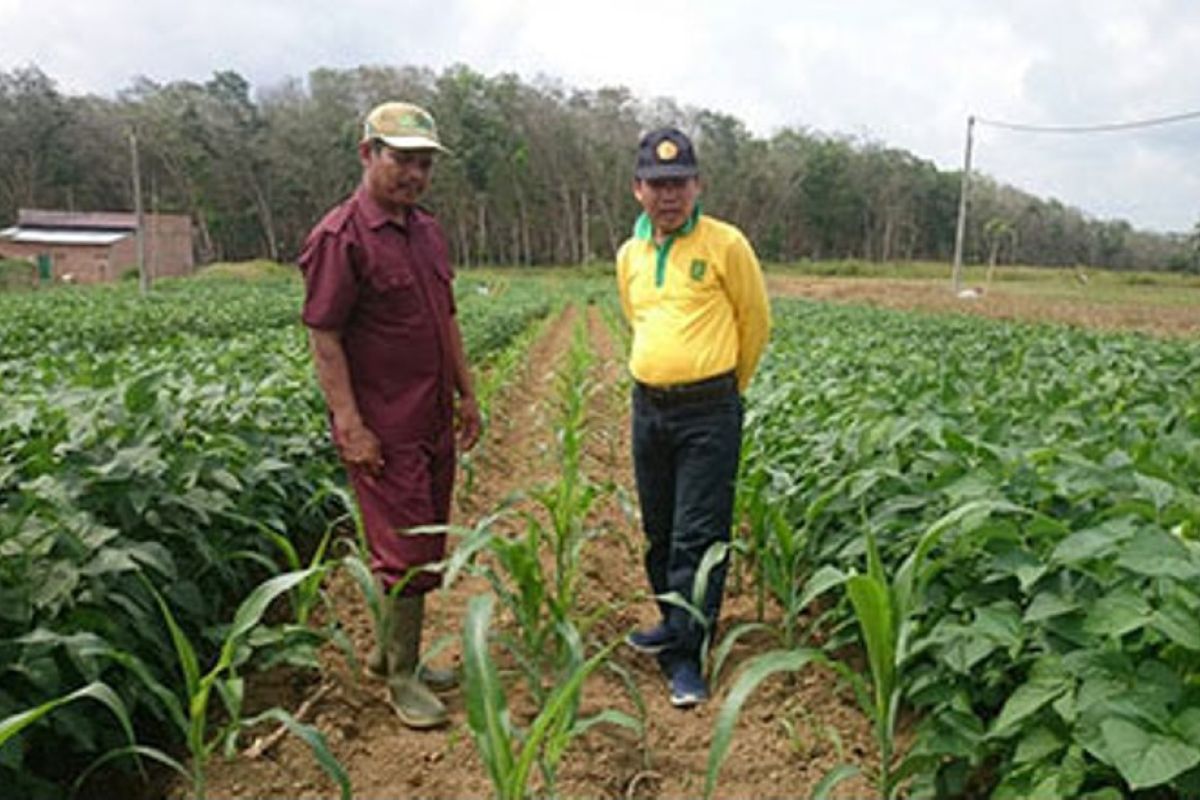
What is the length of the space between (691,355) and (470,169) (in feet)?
198

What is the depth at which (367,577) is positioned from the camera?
2.60 m

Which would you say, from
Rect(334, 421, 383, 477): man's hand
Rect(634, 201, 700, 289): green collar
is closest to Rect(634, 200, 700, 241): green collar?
Rect(634, 201, 700, 289): green collar

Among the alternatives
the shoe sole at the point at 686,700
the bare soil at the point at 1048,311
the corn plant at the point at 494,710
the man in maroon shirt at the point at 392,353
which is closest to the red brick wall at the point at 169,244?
the bare soil at the point at 1048,311

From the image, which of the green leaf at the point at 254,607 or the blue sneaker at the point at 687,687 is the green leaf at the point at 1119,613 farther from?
the green leaf at the point at 254,607

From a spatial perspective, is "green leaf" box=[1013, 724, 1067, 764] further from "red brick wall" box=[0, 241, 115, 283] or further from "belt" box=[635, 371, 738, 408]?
"red brick wall" box=[0, 241, 115, 283]

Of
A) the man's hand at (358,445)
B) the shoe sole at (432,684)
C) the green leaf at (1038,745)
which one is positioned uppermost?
the man's hand at (358,445)

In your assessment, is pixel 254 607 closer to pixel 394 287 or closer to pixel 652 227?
pixel 394 287

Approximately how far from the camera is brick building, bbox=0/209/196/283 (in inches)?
1779

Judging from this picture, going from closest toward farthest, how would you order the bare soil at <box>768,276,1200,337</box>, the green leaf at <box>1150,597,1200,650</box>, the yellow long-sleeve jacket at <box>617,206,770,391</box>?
the green leaf at <box>1150,597,1200,650</box>, the yellow long-sleeve jacket at <box>617,206,770,391</box>, the bare soil at <box>768,276,1200,337</box>

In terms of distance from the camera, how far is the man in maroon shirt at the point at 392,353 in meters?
2.65

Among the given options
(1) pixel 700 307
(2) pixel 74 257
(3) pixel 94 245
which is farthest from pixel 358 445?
(2) pixel 74 257

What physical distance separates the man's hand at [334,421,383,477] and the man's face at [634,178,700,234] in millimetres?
1180

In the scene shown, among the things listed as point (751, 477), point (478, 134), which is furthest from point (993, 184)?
point (751, 477)

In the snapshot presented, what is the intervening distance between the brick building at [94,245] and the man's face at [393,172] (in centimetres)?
4642
